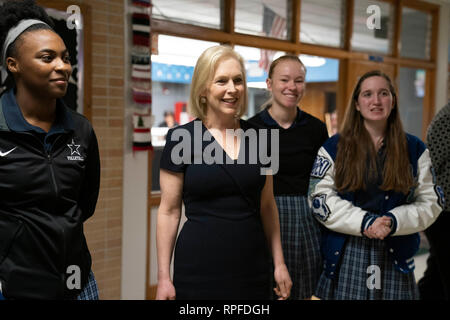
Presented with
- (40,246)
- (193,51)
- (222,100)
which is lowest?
(40,246)

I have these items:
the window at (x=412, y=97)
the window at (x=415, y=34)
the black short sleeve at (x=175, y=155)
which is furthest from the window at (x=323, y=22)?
the black short sleeve at (x=175, y=155)

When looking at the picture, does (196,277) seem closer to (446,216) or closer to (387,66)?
(446,216)

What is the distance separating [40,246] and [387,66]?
4.87 m

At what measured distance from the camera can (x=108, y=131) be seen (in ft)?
9.36

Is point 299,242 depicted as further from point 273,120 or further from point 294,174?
point 273,120

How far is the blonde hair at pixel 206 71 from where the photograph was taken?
143 centimetres

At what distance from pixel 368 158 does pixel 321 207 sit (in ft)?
0.96

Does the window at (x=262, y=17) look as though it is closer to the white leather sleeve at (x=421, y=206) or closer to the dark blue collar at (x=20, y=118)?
the white leather sleeve at (x=421, y=206)

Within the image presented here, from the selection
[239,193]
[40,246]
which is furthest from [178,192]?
[40,246]

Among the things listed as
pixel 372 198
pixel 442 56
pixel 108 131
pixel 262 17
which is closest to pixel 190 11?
pixel 262 17

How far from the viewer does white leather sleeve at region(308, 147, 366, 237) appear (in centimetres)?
196

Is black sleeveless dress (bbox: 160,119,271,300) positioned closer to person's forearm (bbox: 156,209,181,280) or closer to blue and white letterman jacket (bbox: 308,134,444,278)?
person's forearm (bbox: 156,209,181,280)

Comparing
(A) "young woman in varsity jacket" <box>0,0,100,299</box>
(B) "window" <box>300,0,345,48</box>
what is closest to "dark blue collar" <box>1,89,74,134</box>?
(A) "young woman in varsity jacket" <box>0,0,100,299</box>
